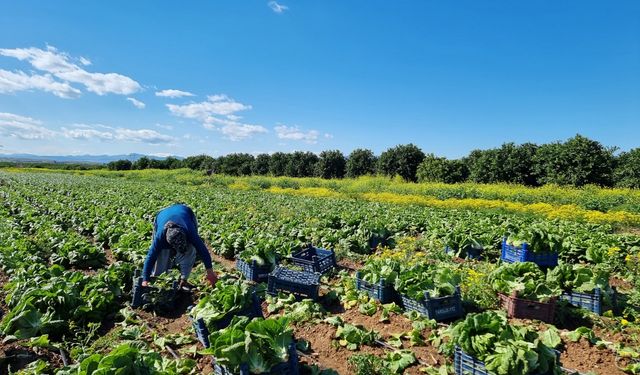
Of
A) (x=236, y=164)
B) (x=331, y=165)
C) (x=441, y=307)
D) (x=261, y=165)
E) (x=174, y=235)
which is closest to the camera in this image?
(x=441, y=307)

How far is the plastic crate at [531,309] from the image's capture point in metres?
5.23

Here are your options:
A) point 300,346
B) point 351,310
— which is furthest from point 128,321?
point 351,310

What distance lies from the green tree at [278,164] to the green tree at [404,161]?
22555 millimetres

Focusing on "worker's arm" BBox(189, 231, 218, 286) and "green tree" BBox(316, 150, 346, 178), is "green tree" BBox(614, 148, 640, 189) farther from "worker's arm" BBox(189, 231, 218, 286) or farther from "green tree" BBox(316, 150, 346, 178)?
"green tree" BBox(316, 150, 346, 178)

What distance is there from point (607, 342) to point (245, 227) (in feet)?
31.7

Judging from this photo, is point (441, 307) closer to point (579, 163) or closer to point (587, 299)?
point (587, 299)

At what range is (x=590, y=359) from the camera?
4.40m

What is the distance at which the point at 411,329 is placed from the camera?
17.5 ft

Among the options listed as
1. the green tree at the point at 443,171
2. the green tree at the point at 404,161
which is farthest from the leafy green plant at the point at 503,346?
the green tree at the point at 404,161

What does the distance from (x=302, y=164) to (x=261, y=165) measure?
10.9 m

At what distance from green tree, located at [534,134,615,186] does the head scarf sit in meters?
34.7

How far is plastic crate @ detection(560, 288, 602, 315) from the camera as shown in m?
5.42

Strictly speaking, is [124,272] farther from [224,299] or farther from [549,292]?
[549,292]

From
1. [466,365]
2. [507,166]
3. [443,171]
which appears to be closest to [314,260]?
[466,365]
